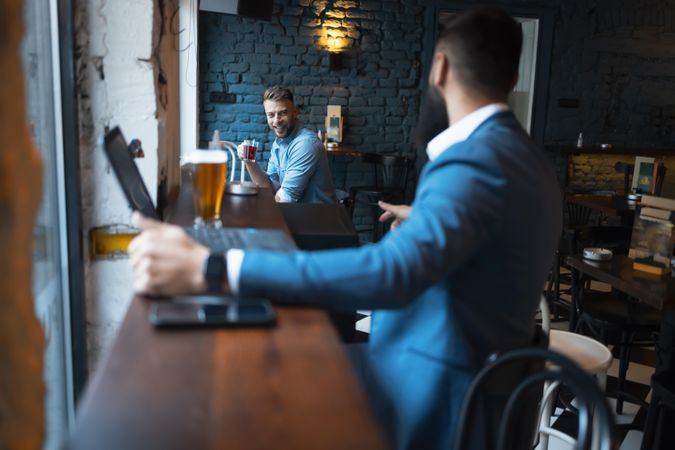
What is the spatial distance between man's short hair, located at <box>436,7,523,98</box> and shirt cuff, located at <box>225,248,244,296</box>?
621mm

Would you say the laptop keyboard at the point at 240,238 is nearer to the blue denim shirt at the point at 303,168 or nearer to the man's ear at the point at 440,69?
the man's ear at the point at 440,69

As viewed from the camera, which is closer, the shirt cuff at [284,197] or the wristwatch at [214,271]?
the wristwatch at [214,271]

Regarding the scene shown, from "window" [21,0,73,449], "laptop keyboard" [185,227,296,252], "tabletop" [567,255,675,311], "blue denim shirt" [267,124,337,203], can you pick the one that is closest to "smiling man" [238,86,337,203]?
"blue denim shirt" [267,124,337,203]

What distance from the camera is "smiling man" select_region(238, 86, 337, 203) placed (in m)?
3.64

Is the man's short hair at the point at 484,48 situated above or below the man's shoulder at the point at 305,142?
above

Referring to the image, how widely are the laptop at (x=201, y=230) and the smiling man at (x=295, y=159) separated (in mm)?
2213

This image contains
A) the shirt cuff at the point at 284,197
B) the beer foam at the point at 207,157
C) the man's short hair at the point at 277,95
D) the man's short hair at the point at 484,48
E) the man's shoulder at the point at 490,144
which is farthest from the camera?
the man's short hair at the point at 277,95

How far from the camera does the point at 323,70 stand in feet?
20.8

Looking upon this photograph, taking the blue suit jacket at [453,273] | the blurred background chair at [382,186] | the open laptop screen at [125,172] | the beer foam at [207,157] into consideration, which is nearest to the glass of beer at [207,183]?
the beer foam at [207,157]

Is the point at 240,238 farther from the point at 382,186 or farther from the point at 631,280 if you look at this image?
the point at 382,186

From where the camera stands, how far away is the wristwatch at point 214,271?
89 cm

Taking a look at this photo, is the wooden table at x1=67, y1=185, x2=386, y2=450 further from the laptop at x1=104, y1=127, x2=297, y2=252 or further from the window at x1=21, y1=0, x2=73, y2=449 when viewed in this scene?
the window at x1=21, y1=0, x2=73, y2=449

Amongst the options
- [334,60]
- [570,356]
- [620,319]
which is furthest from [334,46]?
[570,356]

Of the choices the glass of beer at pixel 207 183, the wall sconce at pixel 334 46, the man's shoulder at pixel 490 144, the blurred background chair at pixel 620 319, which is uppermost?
the wall sconce at pixel 334 46
